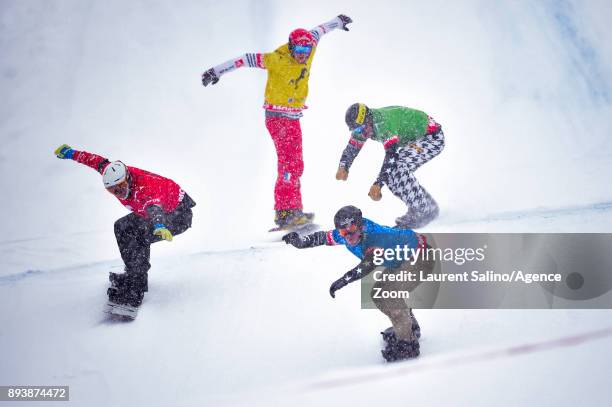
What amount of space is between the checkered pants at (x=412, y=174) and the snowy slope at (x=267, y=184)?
184mm

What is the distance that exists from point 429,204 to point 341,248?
65 cm

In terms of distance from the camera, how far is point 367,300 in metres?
3.42

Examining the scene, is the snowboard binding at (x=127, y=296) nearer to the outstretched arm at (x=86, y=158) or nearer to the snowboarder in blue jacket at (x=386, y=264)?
the outstretched arm at (x=86, y=158)

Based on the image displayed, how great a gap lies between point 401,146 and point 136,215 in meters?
1.70

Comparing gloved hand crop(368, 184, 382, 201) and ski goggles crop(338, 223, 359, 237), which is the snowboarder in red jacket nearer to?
ski goggles crop(338, 223, 359, 237)

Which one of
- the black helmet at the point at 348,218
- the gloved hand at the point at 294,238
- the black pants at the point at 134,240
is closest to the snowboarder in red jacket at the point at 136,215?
the black pants at the point at 134,240

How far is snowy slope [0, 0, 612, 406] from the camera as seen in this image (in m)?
2.98

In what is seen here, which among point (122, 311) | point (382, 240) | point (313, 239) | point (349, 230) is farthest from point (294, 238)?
point (122, 311)

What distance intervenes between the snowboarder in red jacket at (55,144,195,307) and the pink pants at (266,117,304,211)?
83 centimetres

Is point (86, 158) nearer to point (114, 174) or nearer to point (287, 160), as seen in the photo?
point (114, 174)

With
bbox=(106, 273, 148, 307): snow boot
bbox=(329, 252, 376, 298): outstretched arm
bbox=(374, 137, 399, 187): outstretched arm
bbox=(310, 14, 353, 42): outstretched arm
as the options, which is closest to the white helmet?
bbox=(106, 273, 148, 307): snow boot

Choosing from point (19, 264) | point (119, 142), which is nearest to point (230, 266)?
point (19, 264)

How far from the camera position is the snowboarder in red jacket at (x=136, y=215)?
11.0 feet

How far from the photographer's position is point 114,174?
10.9 feet
